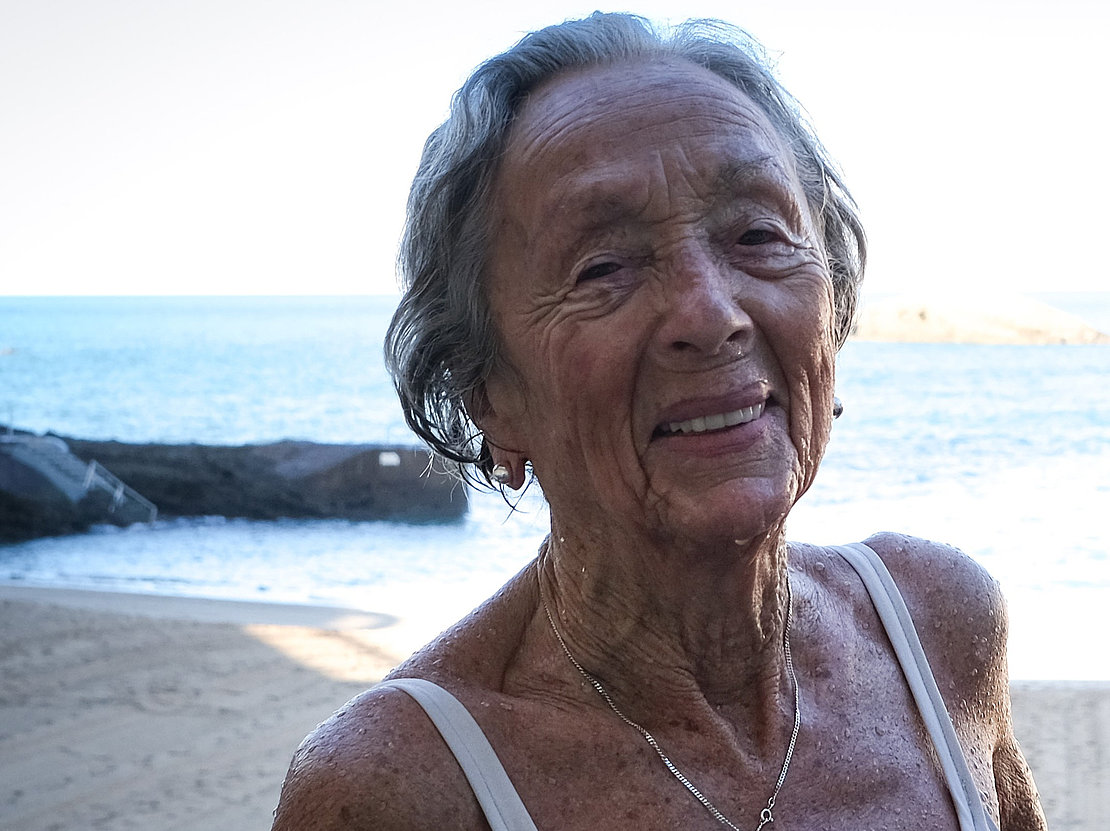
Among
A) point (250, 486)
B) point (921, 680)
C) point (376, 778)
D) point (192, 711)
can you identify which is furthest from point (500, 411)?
point (250, 486)

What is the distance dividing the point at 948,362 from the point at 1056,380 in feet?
20.6

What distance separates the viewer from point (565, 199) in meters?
1.35

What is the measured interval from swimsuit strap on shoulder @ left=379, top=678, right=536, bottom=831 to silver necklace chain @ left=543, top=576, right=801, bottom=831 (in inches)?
7.8

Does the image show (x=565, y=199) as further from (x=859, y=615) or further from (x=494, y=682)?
(x=859, y=615)

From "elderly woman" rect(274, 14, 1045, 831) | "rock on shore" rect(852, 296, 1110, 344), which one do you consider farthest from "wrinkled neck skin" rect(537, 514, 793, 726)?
"rock on shore" rect(852, 296, 1110, 344)

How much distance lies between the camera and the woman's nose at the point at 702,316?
50.0 inches

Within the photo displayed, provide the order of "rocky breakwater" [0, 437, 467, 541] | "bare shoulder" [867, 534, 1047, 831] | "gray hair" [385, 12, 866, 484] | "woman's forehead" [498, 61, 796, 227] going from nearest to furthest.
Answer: "woman's forehead" [498, 61, 796, 227] → "gray hair" [385, 12, 866, 484] → "bare shoulder" [867, 534, 1047, 831] → "rocky breakwater" [0, 437, 467, 541]

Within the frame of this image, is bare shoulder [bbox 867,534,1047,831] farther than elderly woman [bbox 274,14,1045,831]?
Yes

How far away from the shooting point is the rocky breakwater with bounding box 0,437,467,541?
15.9 meters

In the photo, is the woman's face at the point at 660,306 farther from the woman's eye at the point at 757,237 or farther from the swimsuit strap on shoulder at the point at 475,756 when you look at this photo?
the swimsuit strap on shoulder at the point at 475,756

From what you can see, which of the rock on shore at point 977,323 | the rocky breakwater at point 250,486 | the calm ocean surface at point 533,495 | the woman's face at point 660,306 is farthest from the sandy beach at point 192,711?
the rock on shore at point 977,323

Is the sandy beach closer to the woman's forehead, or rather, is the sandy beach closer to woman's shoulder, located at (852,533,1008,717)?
woman's shoulder, located at (852,533,1008,717)

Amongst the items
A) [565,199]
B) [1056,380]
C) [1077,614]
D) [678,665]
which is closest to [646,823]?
[678,665]

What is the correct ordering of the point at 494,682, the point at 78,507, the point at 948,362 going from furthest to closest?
the point at 948,362
the point at 78,507
the point at 494,682
